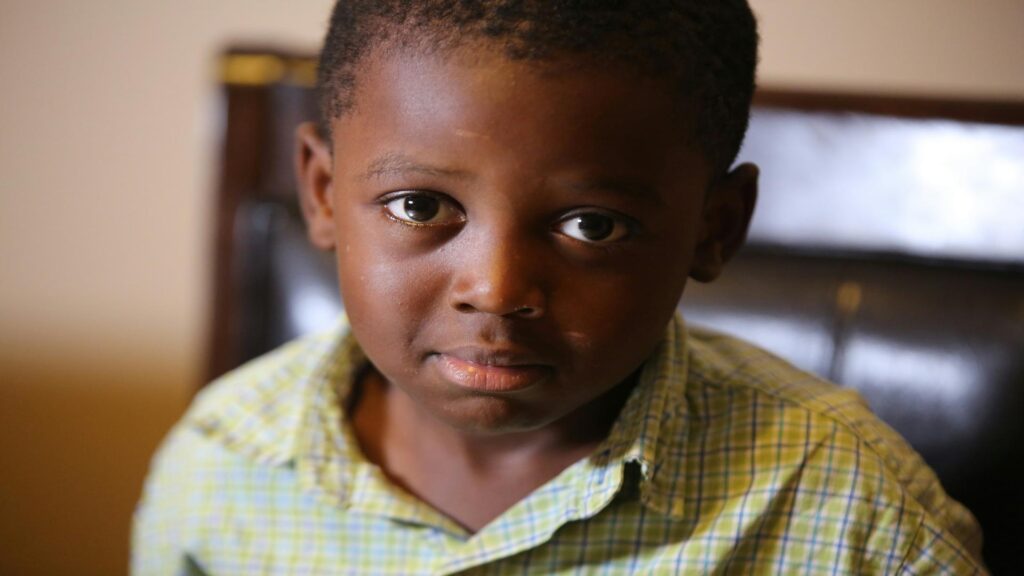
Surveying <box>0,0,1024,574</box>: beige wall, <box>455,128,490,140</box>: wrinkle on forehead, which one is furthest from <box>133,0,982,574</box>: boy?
<box>0,0,1024,574</box>: beige wall

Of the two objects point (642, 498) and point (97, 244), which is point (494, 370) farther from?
point (97, 244)

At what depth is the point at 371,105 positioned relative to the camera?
1.90ft

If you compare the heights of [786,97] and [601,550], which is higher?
[786,97]

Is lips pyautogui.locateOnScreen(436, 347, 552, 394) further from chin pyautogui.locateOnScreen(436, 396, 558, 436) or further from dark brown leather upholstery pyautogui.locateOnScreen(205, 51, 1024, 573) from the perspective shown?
dark brown leather upholstery pyautogui.locateOnScreen(205, 51, 1024, 573)

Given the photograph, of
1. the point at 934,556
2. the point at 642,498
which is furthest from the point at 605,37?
the point at 934,556

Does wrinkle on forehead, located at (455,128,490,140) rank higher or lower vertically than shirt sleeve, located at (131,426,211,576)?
higher

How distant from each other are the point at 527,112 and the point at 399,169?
85 mm

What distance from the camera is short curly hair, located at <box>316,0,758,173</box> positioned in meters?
0.53

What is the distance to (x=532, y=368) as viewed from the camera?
0.58 metres

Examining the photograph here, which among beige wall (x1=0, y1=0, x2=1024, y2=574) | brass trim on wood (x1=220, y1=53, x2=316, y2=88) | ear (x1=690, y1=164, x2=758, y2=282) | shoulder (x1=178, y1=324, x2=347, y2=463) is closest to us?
ear (x1=690, y1=164, x2=758, y2=282)

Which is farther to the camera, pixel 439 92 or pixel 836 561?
pixel 836 561

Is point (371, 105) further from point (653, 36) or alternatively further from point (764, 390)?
point (764, 390)

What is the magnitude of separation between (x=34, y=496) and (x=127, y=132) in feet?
1.89

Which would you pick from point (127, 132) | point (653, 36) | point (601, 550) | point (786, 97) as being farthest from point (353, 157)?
point (127, 132)
